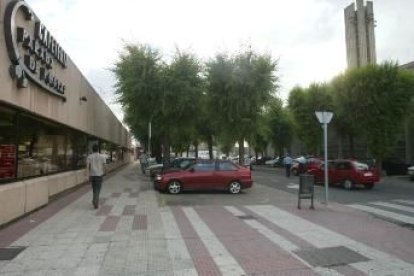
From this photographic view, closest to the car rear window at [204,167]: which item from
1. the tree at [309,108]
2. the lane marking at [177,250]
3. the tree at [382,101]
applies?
the lane marking at [177,250]

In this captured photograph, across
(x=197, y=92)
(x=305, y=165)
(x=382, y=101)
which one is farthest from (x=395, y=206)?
(x=382, y=101)

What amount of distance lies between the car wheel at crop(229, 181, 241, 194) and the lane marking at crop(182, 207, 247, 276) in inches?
304

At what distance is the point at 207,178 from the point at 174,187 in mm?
1344

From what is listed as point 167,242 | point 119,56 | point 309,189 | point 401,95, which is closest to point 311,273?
point 167,242

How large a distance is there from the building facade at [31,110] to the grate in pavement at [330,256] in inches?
254

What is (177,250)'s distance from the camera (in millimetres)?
8430

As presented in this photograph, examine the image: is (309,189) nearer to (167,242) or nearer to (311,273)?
(167,242)

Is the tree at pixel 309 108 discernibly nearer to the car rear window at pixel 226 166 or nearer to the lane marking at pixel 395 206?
the car rear window at pixel 226 166

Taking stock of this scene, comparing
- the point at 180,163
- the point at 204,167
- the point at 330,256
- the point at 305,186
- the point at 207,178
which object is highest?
the point at 180,163

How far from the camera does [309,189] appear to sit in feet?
48.3

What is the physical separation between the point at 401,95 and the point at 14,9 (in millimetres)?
27623

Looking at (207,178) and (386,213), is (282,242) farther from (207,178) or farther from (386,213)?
(207,178)

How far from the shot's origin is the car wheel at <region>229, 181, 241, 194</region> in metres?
19.9

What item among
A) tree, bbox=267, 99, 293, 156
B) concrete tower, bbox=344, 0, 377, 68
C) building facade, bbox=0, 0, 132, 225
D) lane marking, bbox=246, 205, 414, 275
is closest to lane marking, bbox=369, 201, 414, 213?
lane marking, bbox=246, 205, 414, 275
